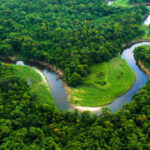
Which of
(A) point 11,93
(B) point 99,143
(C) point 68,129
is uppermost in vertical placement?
(A) point 11,93

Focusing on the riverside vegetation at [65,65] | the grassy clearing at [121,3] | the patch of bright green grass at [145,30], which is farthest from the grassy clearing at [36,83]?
the grassy clearing at [121,3]

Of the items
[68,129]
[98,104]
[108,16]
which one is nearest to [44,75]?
[98,104]

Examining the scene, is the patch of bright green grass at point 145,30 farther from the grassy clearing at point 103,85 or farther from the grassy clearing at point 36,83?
the grassy clearing at point 36,83

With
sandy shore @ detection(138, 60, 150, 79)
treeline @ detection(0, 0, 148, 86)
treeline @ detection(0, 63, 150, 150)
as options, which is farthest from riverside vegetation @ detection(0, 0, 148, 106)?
treeline @ detection(0, 63, 150, 150)

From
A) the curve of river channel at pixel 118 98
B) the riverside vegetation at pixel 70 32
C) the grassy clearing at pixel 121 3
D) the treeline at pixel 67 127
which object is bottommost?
the treeline at pixel 67 127

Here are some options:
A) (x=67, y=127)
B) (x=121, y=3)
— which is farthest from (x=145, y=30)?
(x=67, y=127)

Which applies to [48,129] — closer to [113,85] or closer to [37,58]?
[113,85]

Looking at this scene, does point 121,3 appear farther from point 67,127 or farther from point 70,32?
point 67,127
